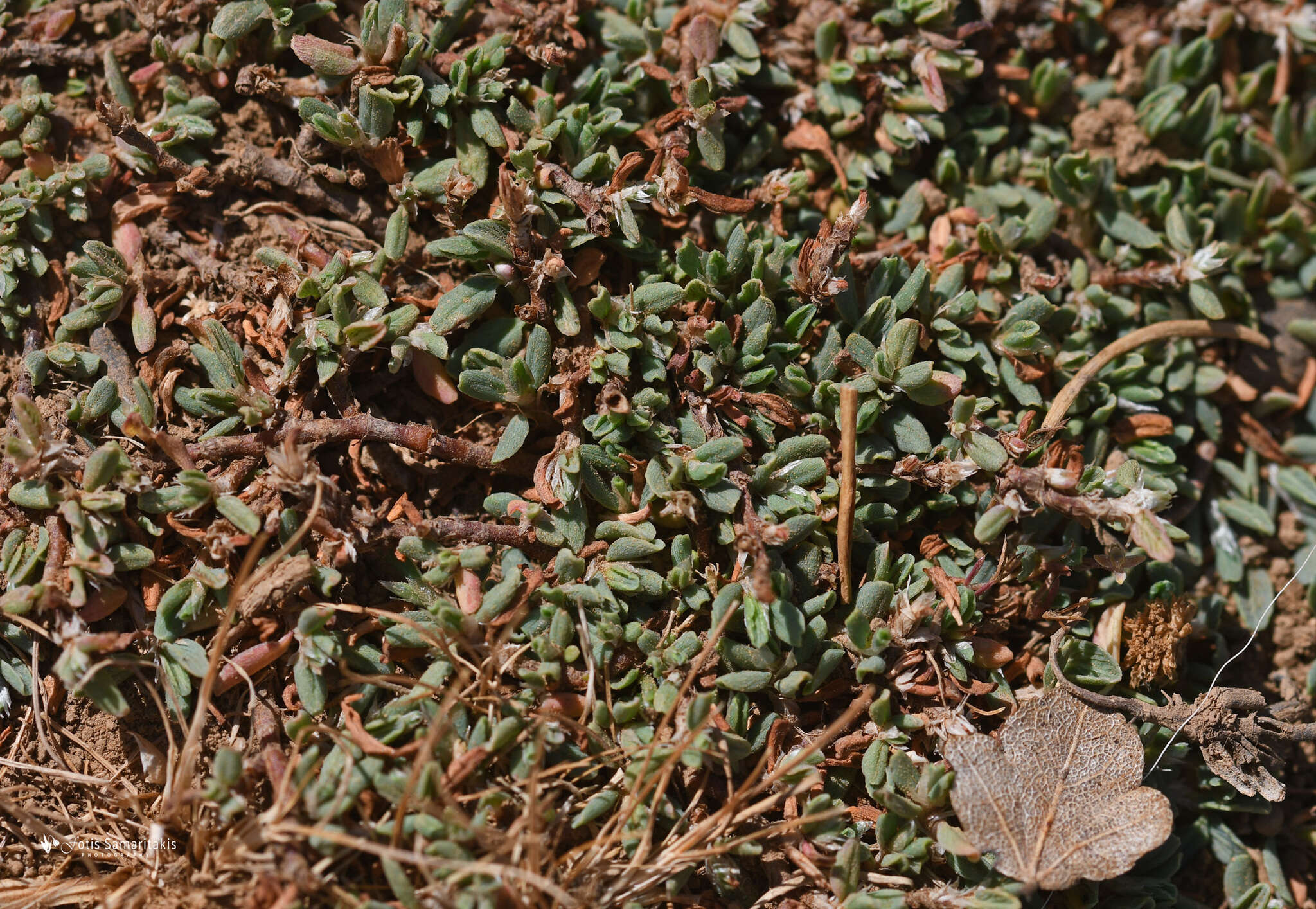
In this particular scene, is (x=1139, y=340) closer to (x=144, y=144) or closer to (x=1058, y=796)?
(x=1058, y=796)

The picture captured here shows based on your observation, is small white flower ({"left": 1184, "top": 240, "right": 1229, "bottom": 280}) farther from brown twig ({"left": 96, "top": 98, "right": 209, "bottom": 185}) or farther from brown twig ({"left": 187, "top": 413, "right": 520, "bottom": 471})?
brown twig ({"left": 96, "top": 98, "right": 209, "bottom": 185})

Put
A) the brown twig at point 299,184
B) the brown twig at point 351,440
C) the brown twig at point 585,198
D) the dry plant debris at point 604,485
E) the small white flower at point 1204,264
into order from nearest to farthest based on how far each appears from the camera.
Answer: the dry plant debris at point 604,485, the brown twig at point 351,440, the brown twig at point 585,198, the brown twig at point 299,184, the small white flower at point 1204,264

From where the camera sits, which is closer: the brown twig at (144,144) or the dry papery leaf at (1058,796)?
the dry papery leaf at (1058,796)

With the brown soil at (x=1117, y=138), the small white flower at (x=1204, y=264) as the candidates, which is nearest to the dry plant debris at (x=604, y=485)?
the small white flower at (x=1204, y=264)

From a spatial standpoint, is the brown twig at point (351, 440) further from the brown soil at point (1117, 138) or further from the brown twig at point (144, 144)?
the brown soil at point (1117, 138)

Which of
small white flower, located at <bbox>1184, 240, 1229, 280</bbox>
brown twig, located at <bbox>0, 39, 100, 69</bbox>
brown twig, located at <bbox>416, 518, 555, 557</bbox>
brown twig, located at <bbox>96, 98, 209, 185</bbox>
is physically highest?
brown twig, located at <bbox>0, 39, 100, 69</bbox>

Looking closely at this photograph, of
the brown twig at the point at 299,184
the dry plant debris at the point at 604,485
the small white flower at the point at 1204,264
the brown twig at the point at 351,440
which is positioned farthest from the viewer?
the small white flower at the point at 1204,264

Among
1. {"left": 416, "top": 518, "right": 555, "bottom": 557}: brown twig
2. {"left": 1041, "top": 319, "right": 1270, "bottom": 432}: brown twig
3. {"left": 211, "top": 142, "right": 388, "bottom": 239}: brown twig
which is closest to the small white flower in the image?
{"left": 1041, "top": 319, "right": 1270, "bottom": 432}: brown twig

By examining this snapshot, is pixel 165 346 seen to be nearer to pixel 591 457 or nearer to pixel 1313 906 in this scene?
pixel 591 457
